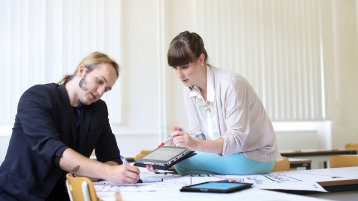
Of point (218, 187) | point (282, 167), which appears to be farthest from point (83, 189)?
point (282, 167)

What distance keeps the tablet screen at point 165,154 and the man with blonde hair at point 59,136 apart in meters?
0.21

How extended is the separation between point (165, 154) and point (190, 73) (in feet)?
1.59

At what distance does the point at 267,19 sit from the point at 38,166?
176 inches

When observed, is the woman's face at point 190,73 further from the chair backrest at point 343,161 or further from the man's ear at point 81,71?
the chair backrest at point 343,161

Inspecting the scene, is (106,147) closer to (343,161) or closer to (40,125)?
(40,125)

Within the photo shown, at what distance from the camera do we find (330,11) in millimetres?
5711

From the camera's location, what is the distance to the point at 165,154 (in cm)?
183

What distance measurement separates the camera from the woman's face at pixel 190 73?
6.66 feet

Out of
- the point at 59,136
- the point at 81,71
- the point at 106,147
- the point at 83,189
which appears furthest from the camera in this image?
the point at 106,147

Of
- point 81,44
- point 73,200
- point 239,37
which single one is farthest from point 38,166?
point 239,37

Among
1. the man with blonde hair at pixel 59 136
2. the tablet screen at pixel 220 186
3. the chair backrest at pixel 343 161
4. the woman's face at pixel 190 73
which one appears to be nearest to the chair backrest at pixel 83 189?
the man with blonde hair at pixel 59 136

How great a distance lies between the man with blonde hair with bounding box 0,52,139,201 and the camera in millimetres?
1460

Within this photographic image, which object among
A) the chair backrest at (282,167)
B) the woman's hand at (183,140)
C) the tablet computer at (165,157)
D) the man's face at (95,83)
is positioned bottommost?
the chair backrest at (282,167)

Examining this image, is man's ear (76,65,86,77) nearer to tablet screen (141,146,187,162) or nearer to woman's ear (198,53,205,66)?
tablet screen (141,146,187,162)
